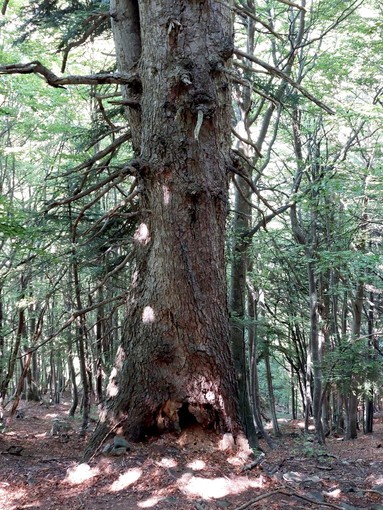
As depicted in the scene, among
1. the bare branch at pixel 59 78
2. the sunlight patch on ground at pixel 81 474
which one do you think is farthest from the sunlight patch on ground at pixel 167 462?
the bare branch at pixel 59 78

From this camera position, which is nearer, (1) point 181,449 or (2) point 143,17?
(1) point 181,449

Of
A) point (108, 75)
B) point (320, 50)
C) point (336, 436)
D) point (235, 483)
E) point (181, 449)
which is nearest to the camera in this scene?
point (235, 483)

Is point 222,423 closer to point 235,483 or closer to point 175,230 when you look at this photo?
point 235,483

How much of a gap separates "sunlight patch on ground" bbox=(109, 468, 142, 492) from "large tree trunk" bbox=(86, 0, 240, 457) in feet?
1.27

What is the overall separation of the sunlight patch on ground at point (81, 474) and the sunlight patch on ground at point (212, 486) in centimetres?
75

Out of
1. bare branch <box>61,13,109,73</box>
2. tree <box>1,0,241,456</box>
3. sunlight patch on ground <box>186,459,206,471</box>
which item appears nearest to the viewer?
sunlight patch on ground <box>186,459,206,471</box>

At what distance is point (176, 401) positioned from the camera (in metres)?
3.93

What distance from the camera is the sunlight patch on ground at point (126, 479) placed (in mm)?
3534

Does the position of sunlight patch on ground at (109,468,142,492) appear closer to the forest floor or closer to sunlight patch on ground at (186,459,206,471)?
the forest floor

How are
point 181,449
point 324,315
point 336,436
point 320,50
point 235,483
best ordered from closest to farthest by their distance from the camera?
point 235,483, point 181,449, point 320,50, point 324,315, point 336,436

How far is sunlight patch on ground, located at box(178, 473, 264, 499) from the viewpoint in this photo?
3393 millimetres

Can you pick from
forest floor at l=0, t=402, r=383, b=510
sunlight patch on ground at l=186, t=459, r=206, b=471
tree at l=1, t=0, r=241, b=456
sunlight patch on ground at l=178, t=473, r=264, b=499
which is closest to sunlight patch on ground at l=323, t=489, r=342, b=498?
forest floor at l=0, t=402, r=383, b=510

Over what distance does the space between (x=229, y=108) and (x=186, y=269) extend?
1596mm

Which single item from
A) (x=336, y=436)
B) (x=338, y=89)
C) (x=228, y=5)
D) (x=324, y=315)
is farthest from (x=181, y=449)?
(x=336, y=436)
